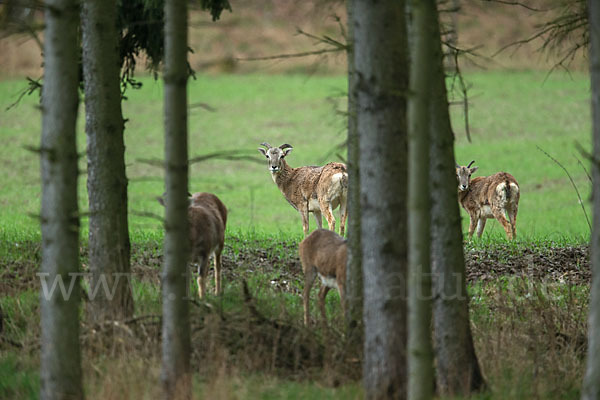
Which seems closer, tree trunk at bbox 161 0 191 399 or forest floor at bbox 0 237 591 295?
tree trunk at bbox 161 0 191 399

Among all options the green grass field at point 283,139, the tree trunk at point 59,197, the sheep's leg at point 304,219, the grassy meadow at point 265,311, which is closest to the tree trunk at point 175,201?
the grassy meadow at point 265,311

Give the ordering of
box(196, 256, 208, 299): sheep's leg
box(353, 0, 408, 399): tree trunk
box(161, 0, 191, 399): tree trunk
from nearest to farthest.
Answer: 1. box(353, 0, 408, 399): tree trunk
2. box(161, 0, 191, 399): tree trunk
3. box(196, 256, 208, 299): sheep's leg

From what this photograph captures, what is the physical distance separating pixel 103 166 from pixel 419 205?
13.4 feet

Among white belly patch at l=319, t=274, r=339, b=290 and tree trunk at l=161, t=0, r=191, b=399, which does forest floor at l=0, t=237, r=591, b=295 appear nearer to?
white belly patch at l=319, t=274, r=339, b=290

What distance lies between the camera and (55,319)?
630 cm

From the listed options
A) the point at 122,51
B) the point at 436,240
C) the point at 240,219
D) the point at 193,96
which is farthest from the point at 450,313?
the point at 193,96

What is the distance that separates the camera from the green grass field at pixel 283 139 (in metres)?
26.0

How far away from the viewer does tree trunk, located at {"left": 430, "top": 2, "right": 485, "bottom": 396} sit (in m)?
7.05

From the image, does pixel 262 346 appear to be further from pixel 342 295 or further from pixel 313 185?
pixel 313 185

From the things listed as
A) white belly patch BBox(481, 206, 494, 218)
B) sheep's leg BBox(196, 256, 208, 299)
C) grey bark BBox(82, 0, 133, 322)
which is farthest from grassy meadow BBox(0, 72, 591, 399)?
white belly patch BBox(481, 206, 494, 218)

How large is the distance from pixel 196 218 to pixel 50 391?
4.44 meters

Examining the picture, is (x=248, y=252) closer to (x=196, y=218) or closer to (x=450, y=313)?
(x=196, y=218)

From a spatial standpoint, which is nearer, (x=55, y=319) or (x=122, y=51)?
(x=55, y=319)

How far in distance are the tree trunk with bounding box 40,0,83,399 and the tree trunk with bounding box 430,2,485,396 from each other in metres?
2.97
